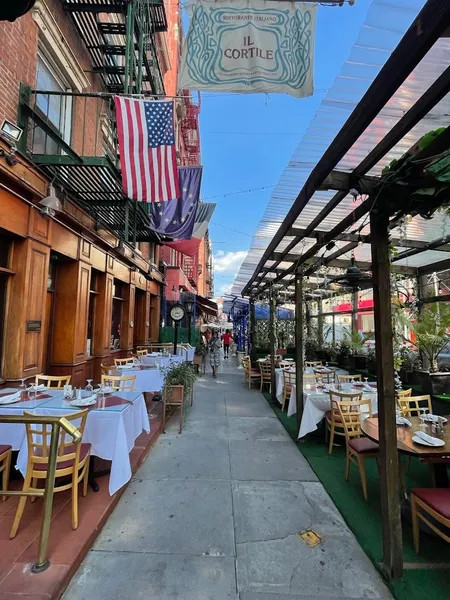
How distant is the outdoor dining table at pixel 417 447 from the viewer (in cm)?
282

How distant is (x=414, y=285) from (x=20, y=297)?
944cm

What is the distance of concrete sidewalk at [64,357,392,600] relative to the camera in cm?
224

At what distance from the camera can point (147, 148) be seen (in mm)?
5062

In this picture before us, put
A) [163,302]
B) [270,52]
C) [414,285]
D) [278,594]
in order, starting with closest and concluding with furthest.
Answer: [278,594], [270,52], [414,285], [163,302]

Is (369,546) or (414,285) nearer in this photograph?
(369,546)

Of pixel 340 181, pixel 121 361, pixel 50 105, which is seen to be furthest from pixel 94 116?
pixel 340 181

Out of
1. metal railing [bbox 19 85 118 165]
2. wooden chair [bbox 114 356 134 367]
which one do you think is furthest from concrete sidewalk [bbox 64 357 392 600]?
metal railing [bbox 19 85 118 165]

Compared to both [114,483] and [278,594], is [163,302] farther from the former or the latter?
[278,594]

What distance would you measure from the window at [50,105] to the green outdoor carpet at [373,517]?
23.8 ft

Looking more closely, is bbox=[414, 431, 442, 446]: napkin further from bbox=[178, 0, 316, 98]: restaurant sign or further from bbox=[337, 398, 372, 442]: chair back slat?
bbox=[178, 0, 316, 98]: restaurant sign

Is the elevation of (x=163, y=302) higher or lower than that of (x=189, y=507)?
higher

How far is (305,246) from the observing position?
6.63 metres

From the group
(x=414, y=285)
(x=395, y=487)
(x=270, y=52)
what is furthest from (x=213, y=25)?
(x=414, y=285)

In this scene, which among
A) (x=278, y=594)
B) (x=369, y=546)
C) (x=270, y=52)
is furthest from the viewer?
(x=270, y=52)
